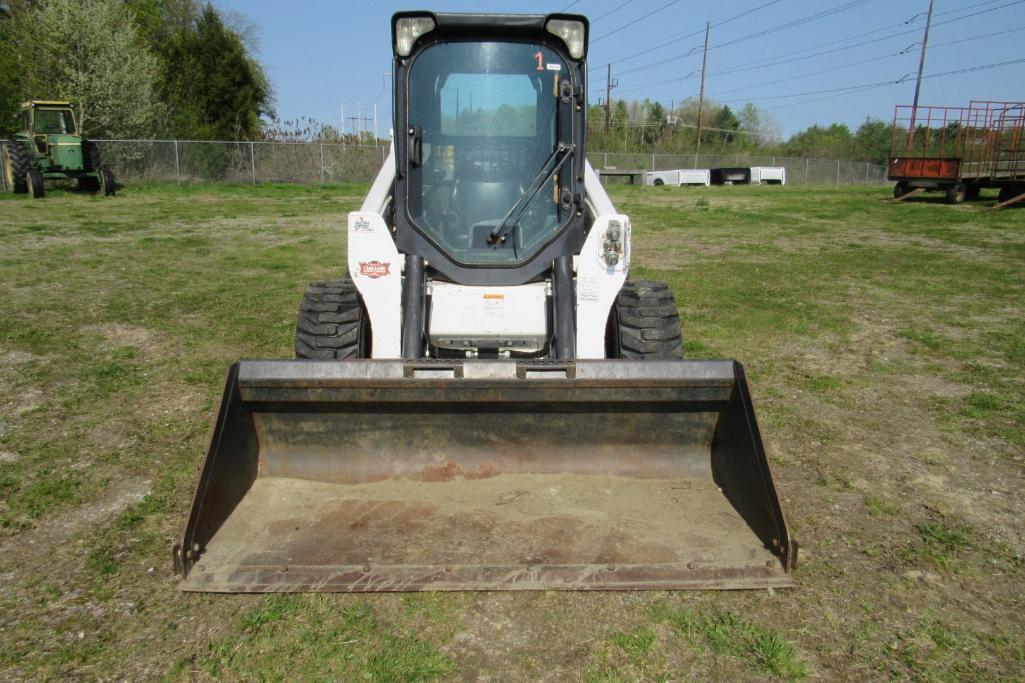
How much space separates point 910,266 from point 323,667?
36.5ft

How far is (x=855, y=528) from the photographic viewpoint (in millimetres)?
3738

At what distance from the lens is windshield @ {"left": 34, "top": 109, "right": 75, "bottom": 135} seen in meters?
21.7

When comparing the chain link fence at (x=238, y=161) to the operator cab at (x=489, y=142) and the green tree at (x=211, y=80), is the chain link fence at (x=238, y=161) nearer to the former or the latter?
the green tree at (x=211, y=80)

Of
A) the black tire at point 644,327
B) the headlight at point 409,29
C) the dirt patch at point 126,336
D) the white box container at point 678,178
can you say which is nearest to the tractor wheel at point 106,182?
the dirt patch at point 126,336

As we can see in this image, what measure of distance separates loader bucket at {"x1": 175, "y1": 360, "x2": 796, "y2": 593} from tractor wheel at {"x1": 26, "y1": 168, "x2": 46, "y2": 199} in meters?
21.5

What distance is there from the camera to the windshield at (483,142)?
182 inches

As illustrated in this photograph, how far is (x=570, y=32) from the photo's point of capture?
14.9ft

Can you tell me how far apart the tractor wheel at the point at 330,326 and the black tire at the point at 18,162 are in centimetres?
2113

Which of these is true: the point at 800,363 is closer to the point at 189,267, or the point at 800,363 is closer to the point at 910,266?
the point at 910,266

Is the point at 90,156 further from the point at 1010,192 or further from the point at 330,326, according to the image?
the point at 1010,192

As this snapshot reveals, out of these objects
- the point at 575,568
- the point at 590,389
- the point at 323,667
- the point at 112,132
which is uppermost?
the point at 112,132

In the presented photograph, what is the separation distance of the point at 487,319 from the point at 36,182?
21386mm

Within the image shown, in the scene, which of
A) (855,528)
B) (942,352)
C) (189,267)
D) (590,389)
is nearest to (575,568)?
(590,389)

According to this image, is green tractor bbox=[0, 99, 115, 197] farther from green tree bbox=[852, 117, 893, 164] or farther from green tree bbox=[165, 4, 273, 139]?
green tree bbox=[852, 117, 893, 164]
